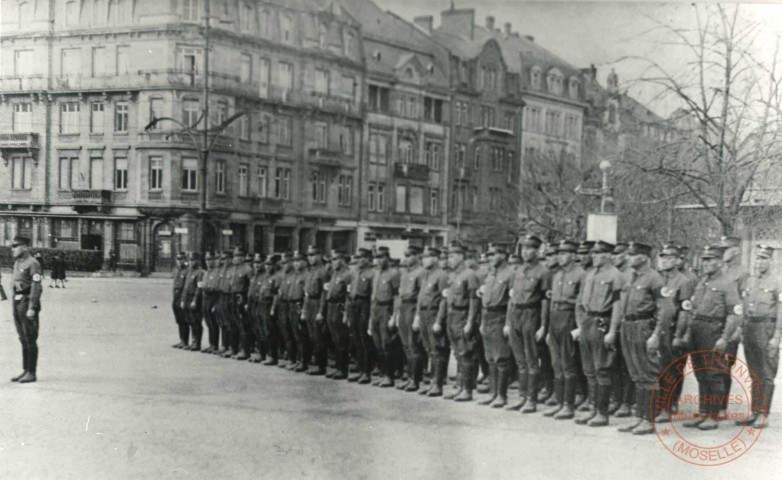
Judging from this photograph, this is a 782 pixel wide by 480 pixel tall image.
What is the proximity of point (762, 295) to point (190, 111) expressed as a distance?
5.34 m

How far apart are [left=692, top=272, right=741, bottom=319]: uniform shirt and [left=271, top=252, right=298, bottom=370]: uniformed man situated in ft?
14.3

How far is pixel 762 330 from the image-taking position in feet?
21.6

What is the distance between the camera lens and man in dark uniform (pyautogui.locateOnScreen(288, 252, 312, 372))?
885 cm

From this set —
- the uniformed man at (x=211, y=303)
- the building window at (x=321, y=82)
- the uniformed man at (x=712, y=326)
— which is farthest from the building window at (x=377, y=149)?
the uniformed man at (x=712, y=326)

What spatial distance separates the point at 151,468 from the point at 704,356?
182 inches

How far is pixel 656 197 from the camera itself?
8219 mm

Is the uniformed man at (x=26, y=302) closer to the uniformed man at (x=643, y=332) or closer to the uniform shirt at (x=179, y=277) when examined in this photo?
the uniform shirt at (x=179, y=277)

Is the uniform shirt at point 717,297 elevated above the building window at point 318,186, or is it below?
below

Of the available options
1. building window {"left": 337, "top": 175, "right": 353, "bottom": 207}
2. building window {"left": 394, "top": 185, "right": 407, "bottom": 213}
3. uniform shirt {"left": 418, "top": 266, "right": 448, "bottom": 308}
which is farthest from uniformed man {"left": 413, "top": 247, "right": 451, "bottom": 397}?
building window {"left": 337, "top": 175, "right": 353, "bottom": 207}

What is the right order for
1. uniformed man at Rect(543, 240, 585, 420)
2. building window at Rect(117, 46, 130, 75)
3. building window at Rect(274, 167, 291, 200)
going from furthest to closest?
1. building window at Rect(274, 167, 291, 200)
2. building window at Rect(117, 46, 130, 75)
3. uniformed man at Rect(543, 240, 585, 420)

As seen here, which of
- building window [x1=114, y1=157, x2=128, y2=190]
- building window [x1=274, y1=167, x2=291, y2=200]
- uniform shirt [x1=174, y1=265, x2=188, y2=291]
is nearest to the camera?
building window [x1=114, y1=157, x2=128, y2=190]

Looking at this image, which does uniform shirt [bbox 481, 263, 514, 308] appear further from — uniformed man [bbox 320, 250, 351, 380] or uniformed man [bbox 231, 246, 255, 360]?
uniformed man [bbox 231, 246, 255, 360]

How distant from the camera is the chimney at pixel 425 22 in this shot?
688cm

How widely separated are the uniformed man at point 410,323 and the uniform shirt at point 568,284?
A: 1.50m
